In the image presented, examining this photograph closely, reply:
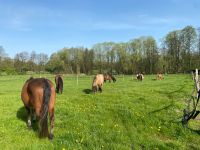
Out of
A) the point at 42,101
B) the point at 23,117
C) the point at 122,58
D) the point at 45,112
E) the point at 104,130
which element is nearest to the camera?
the point at 45,112

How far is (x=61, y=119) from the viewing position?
10.7m

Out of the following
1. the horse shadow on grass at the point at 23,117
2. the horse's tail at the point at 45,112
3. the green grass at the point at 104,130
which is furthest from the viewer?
the horse shadow on grass at the point at 23,117

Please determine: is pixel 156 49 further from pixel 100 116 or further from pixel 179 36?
pixel 100 116

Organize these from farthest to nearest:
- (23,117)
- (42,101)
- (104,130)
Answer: (23,117), (104,130), (42,101)

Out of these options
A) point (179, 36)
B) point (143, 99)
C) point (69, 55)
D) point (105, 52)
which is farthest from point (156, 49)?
point (143, 99)

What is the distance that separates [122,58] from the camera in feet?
348

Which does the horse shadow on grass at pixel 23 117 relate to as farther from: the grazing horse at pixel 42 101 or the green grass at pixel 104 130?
the grazing horse at pixel 42 101

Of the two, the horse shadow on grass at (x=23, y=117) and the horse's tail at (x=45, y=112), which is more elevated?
the horse's tail at (x=45, y=112)

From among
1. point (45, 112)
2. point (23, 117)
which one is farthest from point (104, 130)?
point (23, 117)

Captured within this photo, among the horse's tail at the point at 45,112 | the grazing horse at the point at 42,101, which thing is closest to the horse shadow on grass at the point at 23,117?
the grazing horse at the point at 42,101

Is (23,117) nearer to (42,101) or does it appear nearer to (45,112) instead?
(42,101)

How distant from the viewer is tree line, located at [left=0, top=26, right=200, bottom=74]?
89.0m

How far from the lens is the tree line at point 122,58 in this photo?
89.0 meters

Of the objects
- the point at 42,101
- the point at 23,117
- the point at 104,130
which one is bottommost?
the point at 104,130
